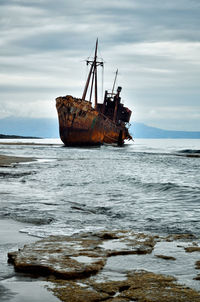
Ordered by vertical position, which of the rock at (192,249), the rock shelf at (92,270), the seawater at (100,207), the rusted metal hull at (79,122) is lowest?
the seawater at (100,207)

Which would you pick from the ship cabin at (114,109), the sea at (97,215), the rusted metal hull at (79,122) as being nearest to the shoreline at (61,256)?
the sea at (97,215)

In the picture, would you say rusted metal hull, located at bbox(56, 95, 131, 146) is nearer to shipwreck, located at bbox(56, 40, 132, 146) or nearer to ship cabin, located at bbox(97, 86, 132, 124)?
shipwreck, located at bbox(56, 40, 132, 146)

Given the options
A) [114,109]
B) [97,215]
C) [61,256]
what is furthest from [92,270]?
[114,109]

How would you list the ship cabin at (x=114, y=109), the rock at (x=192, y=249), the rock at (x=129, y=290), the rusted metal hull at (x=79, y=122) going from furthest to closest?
1. the ship cabin at (x=114, y=109)
2. the rusted metal hull at (x=79, y=122)
3. the rock at (x=192, y=249)
4. the rock at (x=129, y=290)

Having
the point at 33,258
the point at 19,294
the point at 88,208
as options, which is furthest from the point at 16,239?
the point at 88,208

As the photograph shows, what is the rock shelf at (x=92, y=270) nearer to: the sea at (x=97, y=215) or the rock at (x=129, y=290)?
the rock at (x=129, y=290)

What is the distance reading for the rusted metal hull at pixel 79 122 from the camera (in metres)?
51.5

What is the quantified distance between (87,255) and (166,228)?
8.98 ft

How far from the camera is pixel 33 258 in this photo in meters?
4.36

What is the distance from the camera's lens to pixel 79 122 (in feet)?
172

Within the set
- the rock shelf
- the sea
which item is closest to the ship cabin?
the sea

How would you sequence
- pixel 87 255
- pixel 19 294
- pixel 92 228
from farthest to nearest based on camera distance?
pixel 92 228 → pixel 87 255 → pixel 19 294

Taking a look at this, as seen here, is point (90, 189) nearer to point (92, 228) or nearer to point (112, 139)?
point (92, 228)

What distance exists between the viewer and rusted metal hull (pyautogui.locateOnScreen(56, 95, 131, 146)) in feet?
169
